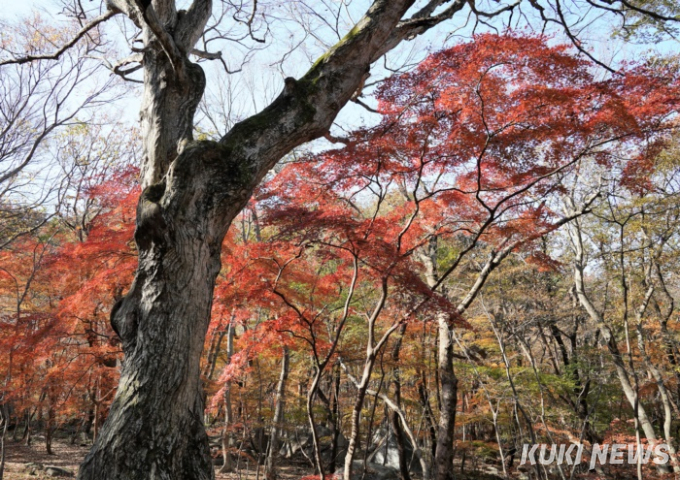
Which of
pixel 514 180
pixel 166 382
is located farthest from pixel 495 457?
pixel 166 382

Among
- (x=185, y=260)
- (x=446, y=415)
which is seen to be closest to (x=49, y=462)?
(x=446, y=415)

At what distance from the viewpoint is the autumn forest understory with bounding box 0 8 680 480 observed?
423cm

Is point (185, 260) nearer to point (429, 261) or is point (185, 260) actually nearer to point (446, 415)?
point (446, 415)

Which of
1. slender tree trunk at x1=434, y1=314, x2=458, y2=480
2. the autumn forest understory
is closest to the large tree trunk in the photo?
the autumn forest understory

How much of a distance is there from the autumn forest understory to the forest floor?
9.4 inches

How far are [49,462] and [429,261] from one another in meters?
10.0

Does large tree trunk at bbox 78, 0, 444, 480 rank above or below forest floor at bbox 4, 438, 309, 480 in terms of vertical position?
above

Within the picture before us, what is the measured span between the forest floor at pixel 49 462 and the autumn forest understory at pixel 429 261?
239mm

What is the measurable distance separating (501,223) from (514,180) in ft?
4.04

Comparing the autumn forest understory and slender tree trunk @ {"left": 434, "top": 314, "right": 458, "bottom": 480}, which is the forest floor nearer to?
the autumn forest understory

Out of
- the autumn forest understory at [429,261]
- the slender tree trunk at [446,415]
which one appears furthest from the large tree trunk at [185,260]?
the slender tree trunk at [446,415]

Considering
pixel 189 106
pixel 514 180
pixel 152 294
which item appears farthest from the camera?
pixel 514 180

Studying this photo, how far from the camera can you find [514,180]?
4.81 m

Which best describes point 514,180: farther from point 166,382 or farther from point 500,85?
point 166,382
